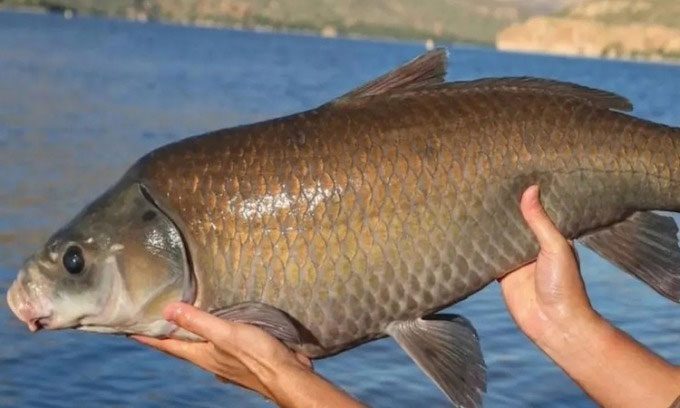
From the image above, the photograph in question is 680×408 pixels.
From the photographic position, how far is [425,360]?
13.0ft

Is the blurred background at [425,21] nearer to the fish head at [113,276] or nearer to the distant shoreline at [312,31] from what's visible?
the distant shoreline at [312,31]

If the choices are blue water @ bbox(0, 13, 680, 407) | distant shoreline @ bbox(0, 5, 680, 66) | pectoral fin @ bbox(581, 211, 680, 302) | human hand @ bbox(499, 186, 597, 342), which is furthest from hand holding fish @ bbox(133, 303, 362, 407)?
distant shoreline @ bbox(0, 5, 680, 66)

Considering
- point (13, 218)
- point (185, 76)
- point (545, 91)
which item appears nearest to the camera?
point (545, 91)

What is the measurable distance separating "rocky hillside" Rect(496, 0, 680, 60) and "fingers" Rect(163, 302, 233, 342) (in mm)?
128056

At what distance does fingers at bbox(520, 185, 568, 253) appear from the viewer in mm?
3961

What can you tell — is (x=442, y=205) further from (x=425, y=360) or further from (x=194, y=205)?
(x=194, y=205)

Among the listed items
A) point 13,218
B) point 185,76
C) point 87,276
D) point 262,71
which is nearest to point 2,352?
point 13,218

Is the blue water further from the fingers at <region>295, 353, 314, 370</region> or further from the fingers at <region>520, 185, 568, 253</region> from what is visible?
the fingers at <region>520, 185, 568, 253</region>

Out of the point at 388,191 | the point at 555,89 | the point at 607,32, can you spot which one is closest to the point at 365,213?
the point at 388,191

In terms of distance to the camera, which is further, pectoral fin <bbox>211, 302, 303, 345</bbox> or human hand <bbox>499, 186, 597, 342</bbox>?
human hand <bbox>499, 186, 597, 342</bbox>

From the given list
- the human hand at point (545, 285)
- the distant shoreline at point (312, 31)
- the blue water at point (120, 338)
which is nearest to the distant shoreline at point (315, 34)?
the distant shoreline at point (312, 31)

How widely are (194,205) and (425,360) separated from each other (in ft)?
2.83

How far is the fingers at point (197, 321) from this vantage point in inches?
148

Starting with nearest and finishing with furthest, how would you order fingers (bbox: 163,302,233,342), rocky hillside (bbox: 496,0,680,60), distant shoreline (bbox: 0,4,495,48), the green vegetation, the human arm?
fingers (bbox: 163,302,233,342) < the human arm < rocky hillside (bbox: 496,0,680,60) < the green vegetation < distant shoreline (bbox: 0,4,495,48)
